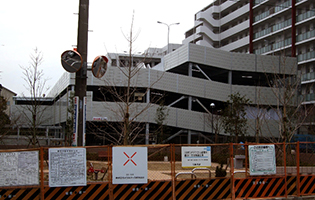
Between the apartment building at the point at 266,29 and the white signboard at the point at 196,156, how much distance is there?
31.8m

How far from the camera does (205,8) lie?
77375mm

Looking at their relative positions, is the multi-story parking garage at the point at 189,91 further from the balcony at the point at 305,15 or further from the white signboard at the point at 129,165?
the white signboard at the point at 129,165

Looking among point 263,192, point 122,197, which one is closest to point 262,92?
point 263,192

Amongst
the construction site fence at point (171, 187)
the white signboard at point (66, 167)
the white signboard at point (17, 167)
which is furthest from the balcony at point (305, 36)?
the white signboard at point (17, 167)

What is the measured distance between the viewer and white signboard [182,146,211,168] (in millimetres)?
10086

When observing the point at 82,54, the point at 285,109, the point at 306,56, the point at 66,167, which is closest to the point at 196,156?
the point at 66,167

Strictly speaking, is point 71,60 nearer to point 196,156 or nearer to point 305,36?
point 196,156

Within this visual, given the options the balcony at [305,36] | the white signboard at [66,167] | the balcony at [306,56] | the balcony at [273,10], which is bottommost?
the white signboard at [66,167]

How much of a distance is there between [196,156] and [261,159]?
91.4 inches

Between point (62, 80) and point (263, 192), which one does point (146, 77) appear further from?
point (263, 192)

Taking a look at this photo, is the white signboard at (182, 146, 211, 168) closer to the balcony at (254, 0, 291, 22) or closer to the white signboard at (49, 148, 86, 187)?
the white signboard at (49, 148, 86, 187)

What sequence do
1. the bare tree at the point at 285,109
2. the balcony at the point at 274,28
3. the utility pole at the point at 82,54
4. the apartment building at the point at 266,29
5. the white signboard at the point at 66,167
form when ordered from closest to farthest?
the white signboard at the point at 66,167
the utility pole at the point at 82,54
the bare tree at the point at 285,109
the apartment building at the point at 266,29
the balcony at the point at 274,28

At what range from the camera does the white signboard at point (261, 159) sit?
35.6ft

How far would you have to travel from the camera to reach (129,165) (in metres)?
9.59
